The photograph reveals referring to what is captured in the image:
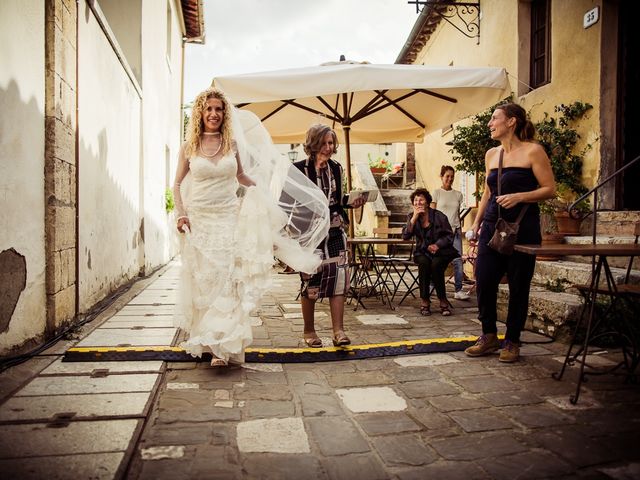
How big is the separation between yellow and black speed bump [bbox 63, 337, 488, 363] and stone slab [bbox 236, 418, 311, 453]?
1144 mm

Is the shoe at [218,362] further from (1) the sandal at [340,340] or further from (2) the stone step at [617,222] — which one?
(2) the stone step at [617,222]

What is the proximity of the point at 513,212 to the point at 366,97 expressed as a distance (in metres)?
4.08

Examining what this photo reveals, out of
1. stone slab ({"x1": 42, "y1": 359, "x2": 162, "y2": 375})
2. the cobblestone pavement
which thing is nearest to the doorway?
the cobblestone pavement

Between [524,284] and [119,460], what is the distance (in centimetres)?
287

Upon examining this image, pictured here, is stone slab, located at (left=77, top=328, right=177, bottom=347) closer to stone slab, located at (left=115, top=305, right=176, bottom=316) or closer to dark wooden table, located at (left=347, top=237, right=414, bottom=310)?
stone slab, located at (left=115, top=305, right=176, bottom=316)

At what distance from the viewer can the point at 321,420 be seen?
101 inches

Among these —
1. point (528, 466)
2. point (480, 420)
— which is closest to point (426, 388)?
point (480, 420)

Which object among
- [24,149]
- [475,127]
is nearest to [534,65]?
[475,127]

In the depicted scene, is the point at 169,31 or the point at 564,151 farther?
the point at 169,31

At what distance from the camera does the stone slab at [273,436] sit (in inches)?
87.7

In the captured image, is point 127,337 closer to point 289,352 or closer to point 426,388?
point 289,352

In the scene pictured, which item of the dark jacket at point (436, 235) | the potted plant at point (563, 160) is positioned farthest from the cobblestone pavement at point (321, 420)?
the potted plant at point (563, 160)

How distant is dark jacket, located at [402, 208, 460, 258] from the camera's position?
18.9 feet

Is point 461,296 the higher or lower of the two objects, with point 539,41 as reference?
lower
